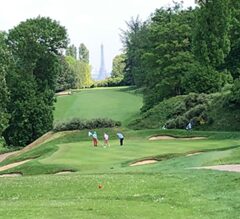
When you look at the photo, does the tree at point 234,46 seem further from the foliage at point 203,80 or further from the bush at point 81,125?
the bush at point 81,125

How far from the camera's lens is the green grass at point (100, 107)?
9119 cm

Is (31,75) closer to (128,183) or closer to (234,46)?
(234,46)

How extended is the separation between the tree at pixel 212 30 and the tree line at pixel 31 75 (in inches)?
838

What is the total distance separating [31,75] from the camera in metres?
70.2

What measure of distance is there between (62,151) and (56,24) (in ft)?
126

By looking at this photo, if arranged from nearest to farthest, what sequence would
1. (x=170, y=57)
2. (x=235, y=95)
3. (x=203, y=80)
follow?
(x=235, y=95), (x=203, y=80), (x=170, y=57)

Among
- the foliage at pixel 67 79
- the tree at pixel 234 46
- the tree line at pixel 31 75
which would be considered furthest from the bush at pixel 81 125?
the foliage at pixel 67 79

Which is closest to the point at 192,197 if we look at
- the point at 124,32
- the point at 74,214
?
the point at 74,214

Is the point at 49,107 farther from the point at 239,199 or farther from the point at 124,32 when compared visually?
the point at 124,32

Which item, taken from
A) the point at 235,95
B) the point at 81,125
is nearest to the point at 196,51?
the point at 235,95

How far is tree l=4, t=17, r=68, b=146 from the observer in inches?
2630

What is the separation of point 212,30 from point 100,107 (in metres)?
45.4

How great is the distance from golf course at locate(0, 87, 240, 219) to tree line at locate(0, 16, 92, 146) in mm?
25482

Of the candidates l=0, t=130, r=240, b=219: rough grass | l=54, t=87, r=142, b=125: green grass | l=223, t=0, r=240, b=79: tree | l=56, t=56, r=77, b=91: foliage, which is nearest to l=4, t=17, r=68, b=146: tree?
l=54, t=87, r=142, b=125: green grass
